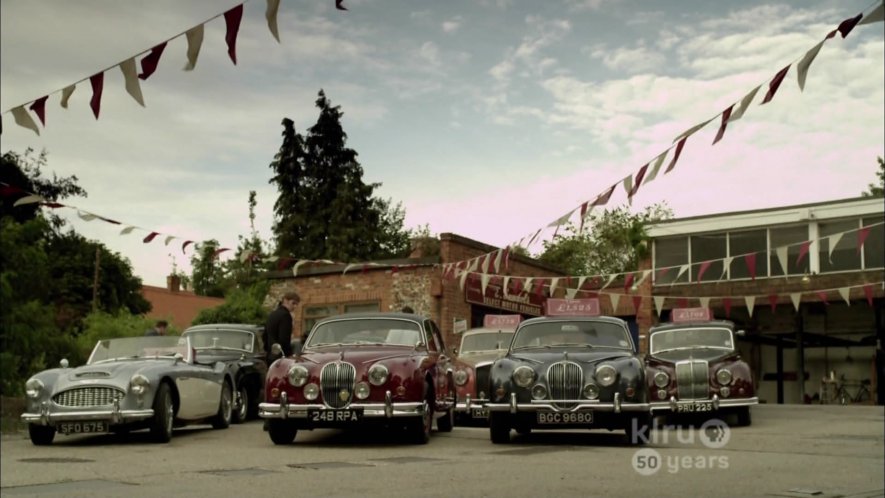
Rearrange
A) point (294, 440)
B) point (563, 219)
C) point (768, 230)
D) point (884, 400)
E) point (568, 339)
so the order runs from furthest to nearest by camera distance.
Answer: point (768, 230) < point (884, 400) < point (568, 339) < point (294, 440) < point (563, 219)

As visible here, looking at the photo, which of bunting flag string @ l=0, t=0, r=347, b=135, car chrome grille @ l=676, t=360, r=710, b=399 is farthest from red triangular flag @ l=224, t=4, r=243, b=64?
car chrome grille @ l=676, t=360, r=710, b=399

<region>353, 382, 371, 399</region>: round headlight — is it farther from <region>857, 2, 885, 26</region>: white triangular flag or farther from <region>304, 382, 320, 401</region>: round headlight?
<region>857, 2, 885, 26</region>: white triangular flag

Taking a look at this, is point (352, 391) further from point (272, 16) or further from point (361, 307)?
point (361, 307)

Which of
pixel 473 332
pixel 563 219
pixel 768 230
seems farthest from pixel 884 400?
pixel 563 219

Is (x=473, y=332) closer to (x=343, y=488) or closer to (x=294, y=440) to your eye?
(x=294, y=440)

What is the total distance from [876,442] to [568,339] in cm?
428

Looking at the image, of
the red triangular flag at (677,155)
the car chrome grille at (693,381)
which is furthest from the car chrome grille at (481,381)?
the red triangular flag at (677,155)

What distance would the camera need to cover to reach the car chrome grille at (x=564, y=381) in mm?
11805

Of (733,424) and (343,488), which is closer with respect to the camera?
(343,488)

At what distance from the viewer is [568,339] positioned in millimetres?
13406

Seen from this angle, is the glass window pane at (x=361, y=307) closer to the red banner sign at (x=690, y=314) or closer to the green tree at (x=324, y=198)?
the red banner sign at (x=690, y=314)

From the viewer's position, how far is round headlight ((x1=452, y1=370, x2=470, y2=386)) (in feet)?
53.0

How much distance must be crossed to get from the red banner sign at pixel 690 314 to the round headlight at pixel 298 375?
35.0 feet

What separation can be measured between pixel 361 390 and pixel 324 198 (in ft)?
146
